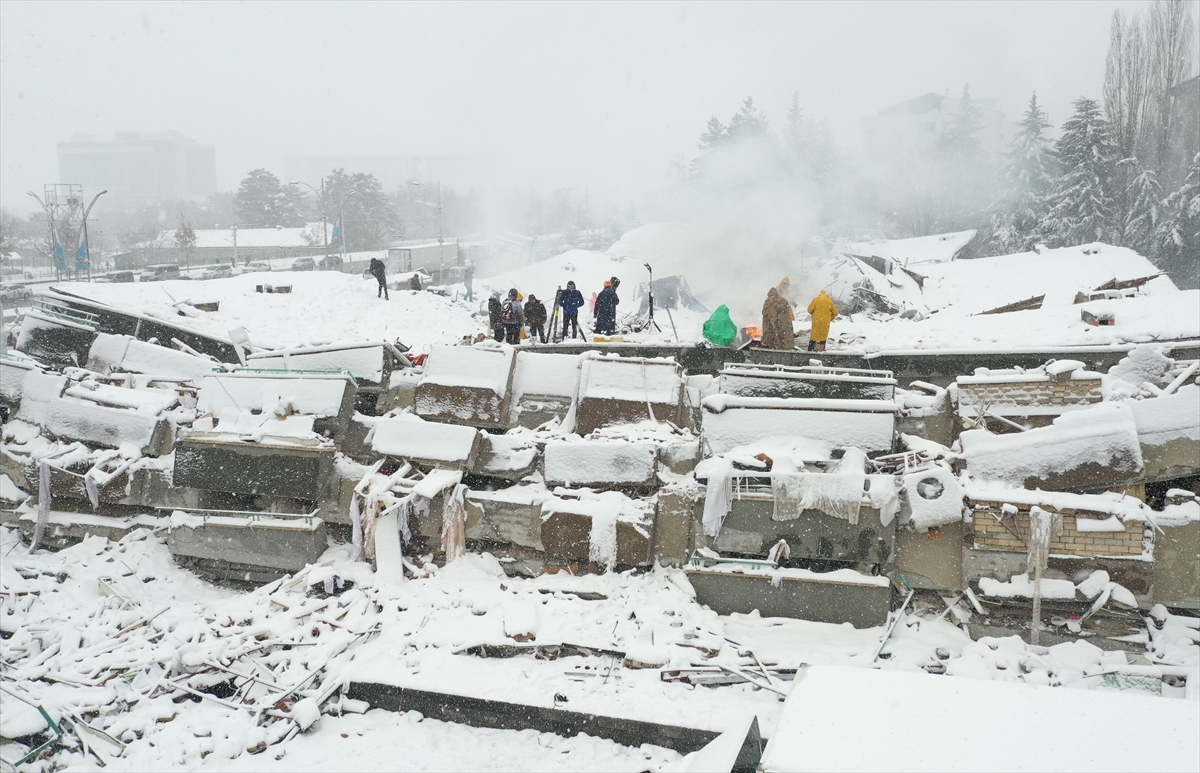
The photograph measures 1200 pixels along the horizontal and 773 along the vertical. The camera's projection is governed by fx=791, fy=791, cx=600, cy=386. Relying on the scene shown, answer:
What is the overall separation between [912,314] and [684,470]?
13.2 metres

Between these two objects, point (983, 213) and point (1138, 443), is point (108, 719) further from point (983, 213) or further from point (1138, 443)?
point (983, 213)

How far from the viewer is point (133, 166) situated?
5340 inches

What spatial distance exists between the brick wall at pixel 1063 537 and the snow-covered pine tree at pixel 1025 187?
105 feet

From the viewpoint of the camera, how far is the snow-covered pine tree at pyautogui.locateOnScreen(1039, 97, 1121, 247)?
103 feet

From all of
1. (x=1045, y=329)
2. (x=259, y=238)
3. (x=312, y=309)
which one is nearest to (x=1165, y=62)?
(x=1045, y=329)

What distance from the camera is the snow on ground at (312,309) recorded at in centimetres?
1684

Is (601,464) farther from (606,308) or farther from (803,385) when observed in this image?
(606,308)

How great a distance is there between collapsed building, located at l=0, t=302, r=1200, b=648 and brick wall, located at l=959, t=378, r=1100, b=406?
0.02m

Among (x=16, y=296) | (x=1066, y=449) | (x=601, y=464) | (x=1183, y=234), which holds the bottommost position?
(x=601, y=464)

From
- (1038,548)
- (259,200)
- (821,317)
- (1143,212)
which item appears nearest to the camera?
(1038,548)

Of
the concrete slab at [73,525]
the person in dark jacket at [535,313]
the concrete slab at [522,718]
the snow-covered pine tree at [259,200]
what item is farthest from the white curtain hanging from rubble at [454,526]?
the snow-covered pine tree at [259,200]

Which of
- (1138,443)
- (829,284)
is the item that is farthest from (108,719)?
(829,284)

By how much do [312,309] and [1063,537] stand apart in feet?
59.8

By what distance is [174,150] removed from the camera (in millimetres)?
140000
